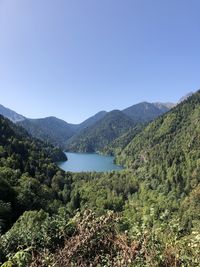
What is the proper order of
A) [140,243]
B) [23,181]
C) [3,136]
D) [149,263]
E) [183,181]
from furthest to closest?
[183,181] → [3,136] → [23,181] → [140,243] → [149,263]

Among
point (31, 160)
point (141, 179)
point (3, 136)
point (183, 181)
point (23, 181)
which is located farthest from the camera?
point (141, 179)

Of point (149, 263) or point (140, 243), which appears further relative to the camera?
point (140, 243)

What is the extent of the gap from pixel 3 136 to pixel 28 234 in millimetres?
122470

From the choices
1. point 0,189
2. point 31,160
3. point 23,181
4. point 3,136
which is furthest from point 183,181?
point 0,189

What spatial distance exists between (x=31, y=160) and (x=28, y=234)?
11092 cm

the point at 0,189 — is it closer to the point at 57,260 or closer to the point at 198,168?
the point at 57,260

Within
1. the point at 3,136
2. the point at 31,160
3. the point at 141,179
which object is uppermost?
the point at 3,136

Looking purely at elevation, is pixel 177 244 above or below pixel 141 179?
above

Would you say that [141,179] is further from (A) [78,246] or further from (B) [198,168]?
(A) [78,246]

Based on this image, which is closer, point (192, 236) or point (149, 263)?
point (149, 263)

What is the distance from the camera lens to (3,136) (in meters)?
126

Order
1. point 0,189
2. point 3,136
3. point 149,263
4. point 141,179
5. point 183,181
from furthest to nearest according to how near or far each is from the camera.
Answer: point 141,179, point 183,181, point 3,136, point 0,189, point 149,263

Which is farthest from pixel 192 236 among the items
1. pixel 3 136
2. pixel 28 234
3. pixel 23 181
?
pixel 3 136

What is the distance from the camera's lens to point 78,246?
7.24m
